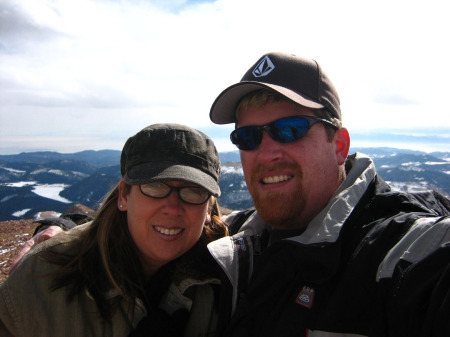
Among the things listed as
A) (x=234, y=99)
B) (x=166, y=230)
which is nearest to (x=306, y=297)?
(x=166, y=230)

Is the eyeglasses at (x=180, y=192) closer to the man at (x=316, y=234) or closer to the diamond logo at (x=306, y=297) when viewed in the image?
the man at (x=316, y=234)

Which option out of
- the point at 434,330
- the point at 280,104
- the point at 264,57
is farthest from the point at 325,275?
the point at 264,57

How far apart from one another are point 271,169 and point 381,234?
1.52m

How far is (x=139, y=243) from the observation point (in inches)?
138

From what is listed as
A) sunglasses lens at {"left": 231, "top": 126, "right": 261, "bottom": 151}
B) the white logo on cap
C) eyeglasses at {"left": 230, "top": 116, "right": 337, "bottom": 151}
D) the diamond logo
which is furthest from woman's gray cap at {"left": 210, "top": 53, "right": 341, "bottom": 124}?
the diamond logo

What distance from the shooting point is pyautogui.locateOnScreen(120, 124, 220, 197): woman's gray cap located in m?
3.16

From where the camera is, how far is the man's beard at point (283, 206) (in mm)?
3525

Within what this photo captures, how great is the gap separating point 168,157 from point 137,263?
139cm

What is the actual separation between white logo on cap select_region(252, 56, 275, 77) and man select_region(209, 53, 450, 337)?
2 cm

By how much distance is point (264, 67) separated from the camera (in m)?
3.78

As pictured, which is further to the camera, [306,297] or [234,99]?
[234,99]

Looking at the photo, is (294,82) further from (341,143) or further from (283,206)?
(283,206)

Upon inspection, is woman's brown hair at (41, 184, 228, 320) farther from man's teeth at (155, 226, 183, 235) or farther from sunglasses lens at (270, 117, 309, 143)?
sunglasses lens at (270, 117, 309, 143)

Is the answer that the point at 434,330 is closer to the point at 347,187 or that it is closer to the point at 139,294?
the point at 347,187
